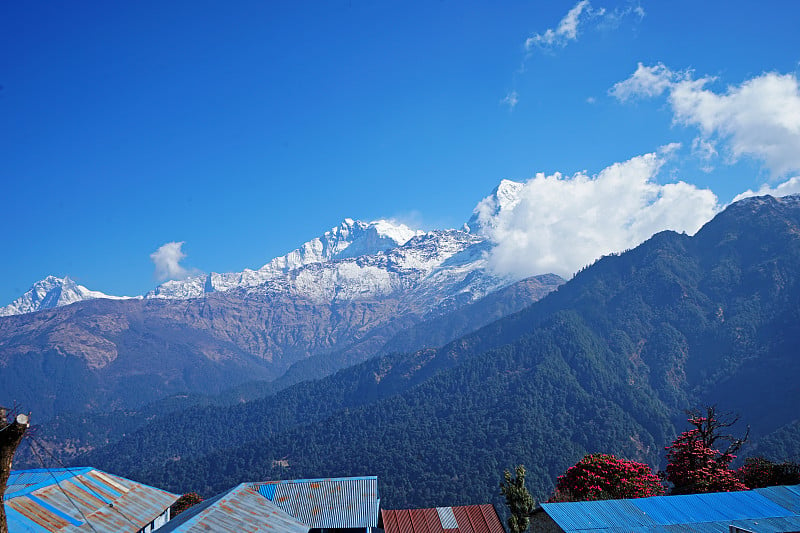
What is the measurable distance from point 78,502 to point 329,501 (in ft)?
56.1

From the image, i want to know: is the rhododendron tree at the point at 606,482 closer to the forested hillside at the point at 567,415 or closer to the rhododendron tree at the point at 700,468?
the rhododendron tree at the point at 700,468

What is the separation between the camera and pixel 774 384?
517 ft

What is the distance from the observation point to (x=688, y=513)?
85.3 feet

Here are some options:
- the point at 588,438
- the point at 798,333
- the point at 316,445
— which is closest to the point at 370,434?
the point at 316,445

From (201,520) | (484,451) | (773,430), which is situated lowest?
(773,430)

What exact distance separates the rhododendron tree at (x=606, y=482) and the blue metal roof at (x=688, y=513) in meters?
10.4

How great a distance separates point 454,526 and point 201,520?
1574 centimetres

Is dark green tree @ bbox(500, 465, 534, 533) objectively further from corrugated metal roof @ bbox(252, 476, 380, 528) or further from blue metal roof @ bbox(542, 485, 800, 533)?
corrugated metal roof @ bbox(252, 476, 380, 528)

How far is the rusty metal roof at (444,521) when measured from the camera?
35625 millimetres

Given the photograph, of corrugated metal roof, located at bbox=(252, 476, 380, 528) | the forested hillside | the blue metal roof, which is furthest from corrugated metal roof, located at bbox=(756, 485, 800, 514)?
the forested hillside

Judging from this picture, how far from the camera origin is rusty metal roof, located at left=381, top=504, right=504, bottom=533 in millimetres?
35625

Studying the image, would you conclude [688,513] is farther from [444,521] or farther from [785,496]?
[444,521]

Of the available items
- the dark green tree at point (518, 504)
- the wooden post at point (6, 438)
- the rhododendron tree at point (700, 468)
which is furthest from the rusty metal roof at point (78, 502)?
the rhododendron tree at point (700, 468)

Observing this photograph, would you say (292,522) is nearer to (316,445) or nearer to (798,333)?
(316,445)
